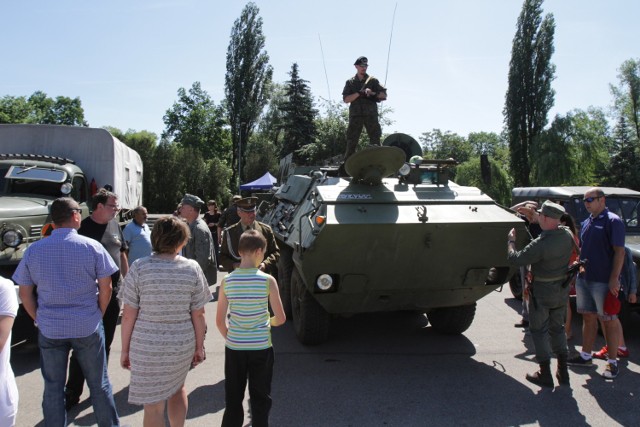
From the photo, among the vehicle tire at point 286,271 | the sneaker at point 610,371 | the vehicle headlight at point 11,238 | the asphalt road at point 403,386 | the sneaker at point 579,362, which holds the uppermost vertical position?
the vehicle headlight at point 11,238

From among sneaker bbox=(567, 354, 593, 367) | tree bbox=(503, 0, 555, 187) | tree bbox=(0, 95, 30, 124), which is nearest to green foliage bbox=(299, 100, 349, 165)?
tree bbox=(503, 0, 555, 187)

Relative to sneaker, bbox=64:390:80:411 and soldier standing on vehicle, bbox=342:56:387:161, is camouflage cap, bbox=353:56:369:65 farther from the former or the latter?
sneaker, bbox=64:390:80:411

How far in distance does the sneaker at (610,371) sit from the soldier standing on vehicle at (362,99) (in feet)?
12.9

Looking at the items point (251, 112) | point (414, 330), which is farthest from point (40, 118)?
point (414, 330)

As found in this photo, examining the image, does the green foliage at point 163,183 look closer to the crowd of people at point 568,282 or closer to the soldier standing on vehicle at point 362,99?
the soldier standing on vehicle at point 362,99

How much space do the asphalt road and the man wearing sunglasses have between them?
27 cm

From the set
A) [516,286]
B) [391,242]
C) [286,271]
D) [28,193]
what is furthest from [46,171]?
[516,286]

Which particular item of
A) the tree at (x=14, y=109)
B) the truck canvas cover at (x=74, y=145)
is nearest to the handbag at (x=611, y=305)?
the truck canvas cover at (x=74, y=145)

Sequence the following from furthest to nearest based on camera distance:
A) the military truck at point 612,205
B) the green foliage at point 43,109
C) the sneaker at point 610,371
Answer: the green foliage at point 43,109
the military truck at point 612,205
the sneaker at point 610,371

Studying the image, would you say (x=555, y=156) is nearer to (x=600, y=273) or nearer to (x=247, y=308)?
(x=600, y=273)

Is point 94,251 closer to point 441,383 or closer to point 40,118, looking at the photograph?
point 441,383

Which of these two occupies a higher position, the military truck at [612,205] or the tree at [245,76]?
the tree at [245,76]

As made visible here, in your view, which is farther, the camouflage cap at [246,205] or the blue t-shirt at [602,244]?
the camouflage cap at [246,205]

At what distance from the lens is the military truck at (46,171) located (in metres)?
5.98
